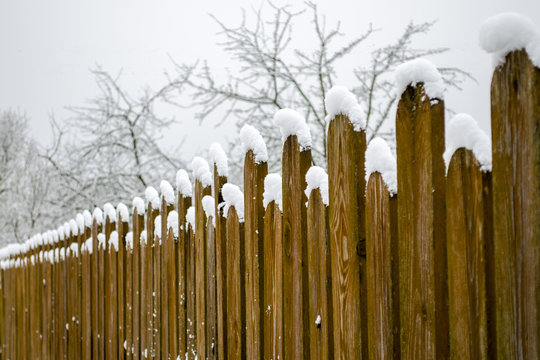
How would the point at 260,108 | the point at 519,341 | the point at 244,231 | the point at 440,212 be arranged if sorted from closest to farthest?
the point at 519,341, the point at 440,212, the point at 244,231, the point at 260,108

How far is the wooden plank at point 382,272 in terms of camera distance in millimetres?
1195

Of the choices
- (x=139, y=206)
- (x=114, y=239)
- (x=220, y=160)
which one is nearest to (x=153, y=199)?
(x=139, y=206)

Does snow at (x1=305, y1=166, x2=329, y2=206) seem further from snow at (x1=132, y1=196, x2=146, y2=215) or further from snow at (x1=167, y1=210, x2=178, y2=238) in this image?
snow at (x1=132, y1=196, x2=146, y2=215)

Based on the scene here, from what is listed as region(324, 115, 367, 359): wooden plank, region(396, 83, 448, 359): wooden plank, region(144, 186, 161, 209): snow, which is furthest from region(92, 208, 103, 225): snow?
region(396, 83, 448, 359): wooden plank

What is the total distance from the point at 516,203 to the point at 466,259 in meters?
0.16

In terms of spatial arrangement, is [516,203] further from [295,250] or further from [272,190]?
[272,190]

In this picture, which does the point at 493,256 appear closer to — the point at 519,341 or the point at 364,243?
the point at 519,341

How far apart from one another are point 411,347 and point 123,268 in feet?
7.62

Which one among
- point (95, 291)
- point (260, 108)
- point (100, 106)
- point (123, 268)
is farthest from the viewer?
point (100, 106)

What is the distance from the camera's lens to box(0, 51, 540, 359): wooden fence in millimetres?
941

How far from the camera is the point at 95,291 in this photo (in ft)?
11.5

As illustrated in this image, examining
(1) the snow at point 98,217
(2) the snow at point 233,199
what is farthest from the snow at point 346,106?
(1) the snow at point 98,217

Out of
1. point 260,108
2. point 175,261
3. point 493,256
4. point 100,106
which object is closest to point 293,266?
point 493,256

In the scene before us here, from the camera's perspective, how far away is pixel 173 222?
242 centimetres
